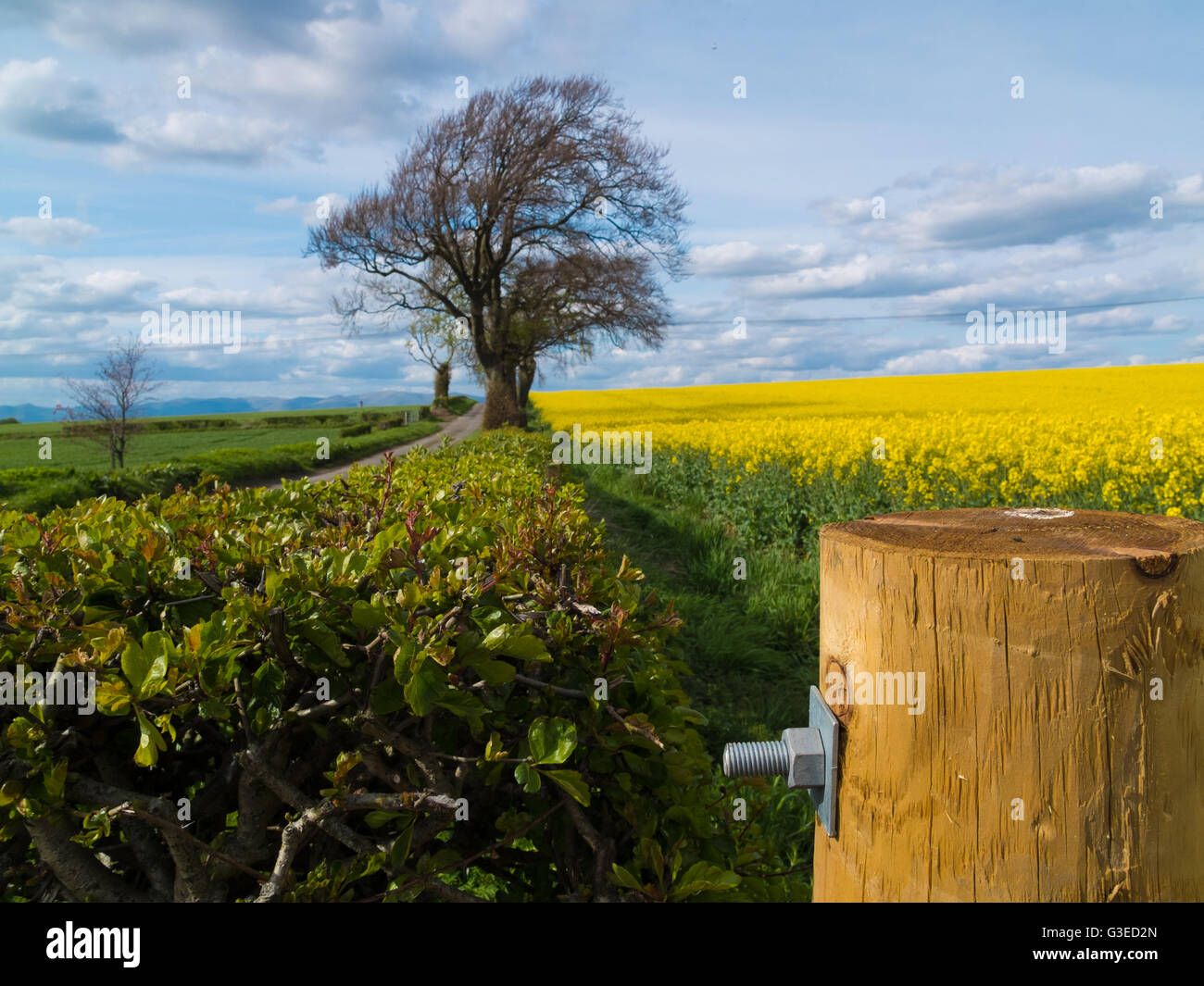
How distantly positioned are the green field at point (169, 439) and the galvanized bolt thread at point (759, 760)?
21252 millimetres

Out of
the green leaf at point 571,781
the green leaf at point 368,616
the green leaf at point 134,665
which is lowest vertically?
the green leaf at point 571,781

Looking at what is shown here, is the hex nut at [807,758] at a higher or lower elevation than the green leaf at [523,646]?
lower

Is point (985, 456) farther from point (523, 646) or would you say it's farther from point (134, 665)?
point (134, 665)

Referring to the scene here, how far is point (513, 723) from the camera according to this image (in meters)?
1.37

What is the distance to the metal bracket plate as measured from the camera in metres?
1.19

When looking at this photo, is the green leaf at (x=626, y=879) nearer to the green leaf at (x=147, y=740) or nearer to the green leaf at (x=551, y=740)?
the green leaf at (x=551, y=740)

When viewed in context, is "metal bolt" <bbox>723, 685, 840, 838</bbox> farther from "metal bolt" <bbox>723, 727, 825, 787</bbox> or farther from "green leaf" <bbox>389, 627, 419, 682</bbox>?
"green leaf" <bbox>389, 627, 419, 682</bbox>

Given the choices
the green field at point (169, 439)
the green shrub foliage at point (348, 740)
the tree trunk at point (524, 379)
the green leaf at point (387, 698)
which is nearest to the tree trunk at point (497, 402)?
the tree trunk at point (524, 379)

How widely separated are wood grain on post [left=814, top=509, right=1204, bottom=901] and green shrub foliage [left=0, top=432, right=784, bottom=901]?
34cm

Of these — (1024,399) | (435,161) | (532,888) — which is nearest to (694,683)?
(532,888)

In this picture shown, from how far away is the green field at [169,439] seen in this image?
2947 centimetres
